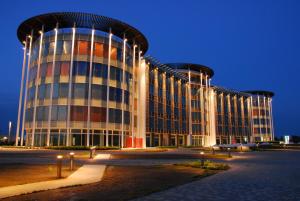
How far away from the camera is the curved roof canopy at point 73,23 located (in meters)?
49.2

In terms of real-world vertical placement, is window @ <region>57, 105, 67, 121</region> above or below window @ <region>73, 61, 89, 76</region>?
below

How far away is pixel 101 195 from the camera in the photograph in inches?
369

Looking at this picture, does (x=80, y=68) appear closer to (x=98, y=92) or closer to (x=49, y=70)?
(x=98, y=92)

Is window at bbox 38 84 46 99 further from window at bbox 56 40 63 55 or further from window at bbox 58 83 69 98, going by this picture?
window at bbox 56 40 63 55

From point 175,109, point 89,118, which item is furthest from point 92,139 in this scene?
point 175,109

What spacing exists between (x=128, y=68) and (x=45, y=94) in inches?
604

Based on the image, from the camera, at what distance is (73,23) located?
50750 millimetres

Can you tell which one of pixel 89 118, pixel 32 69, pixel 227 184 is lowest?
pixel 227 184

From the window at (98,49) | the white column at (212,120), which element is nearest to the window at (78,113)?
the window at (98,49)

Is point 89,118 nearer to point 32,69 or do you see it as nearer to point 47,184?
point 32,69

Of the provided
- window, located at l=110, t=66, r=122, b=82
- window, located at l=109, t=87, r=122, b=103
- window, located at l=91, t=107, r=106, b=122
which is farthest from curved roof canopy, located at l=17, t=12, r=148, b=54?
window, located at l=91, t=107, r=106, b=122

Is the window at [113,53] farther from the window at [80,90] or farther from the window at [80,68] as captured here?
the window at [80,90]

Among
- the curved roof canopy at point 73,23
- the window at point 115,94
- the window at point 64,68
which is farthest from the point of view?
the window at point 115,94

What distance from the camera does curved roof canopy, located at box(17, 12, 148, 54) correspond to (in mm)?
49188
